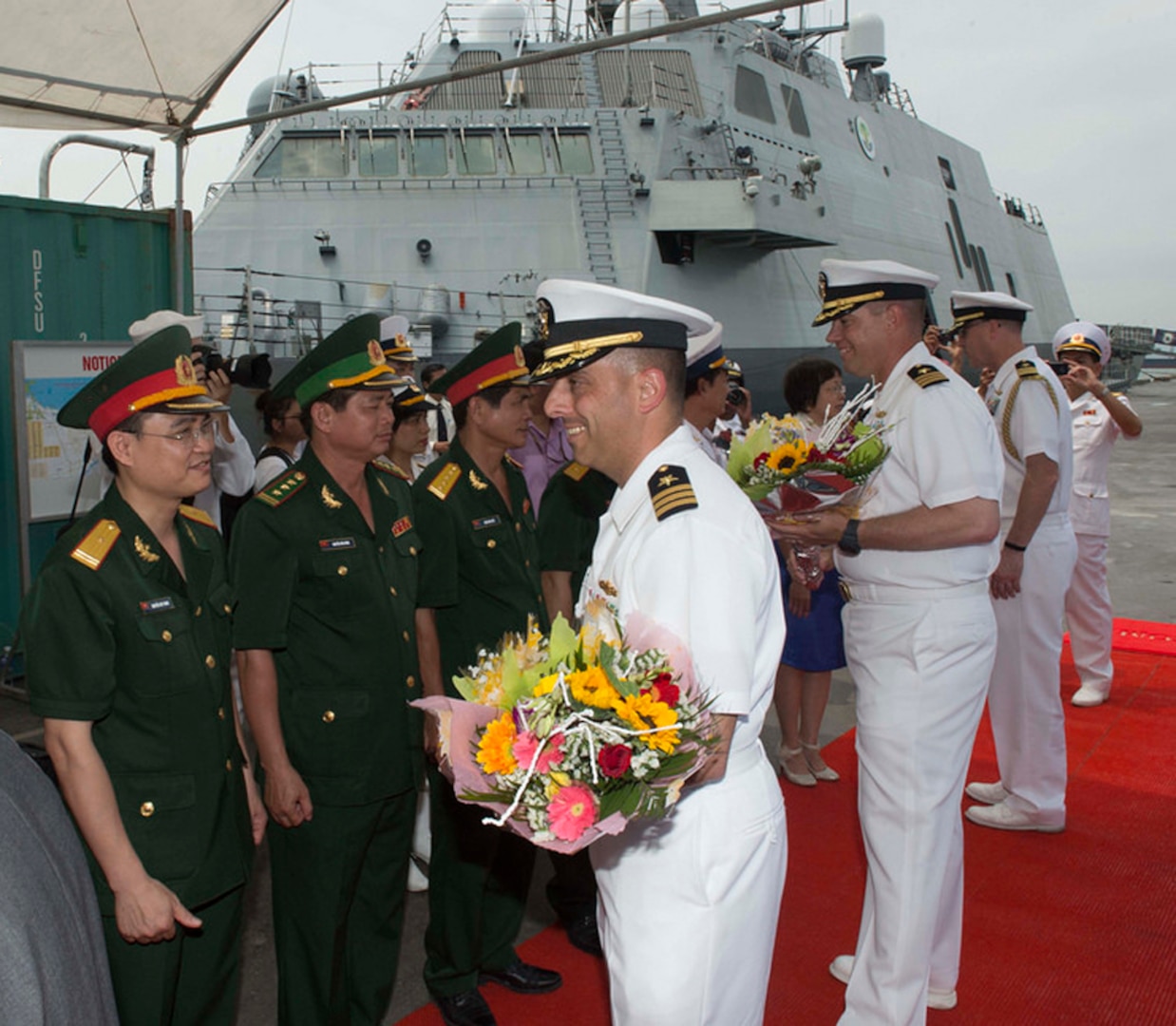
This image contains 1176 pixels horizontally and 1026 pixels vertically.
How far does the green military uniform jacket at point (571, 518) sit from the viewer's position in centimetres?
360

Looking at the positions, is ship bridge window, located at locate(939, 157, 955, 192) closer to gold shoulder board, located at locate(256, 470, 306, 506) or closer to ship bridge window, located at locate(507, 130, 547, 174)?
ship bridge window, located at locate(507, 130, 547, 174)

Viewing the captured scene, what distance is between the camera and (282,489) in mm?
2744

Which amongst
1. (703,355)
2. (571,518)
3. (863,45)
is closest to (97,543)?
(571,518)

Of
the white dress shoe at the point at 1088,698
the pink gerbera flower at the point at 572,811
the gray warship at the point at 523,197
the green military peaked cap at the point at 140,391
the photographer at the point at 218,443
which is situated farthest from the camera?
the gray warship at the point at 523,197

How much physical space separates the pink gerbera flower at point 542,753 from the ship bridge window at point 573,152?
14.4 meters

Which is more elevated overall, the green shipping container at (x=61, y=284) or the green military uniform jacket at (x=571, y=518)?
the green shipping container at (x=61, y=284)

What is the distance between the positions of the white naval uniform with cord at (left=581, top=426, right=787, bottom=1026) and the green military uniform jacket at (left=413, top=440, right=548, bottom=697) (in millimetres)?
1365

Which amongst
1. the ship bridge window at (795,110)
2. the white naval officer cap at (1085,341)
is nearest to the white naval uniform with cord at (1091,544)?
the white naval officer cap at (1085,341)


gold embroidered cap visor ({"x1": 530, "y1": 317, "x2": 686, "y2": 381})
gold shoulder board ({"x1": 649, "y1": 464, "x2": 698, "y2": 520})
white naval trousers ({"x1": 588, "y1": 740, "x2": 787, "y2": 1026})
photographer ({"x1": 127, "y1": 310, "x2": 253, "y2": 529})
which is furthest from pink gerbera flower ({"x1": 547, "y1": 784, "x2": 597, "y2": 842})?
photographer ({"x1": 127, "y1": 310, "x2": 253, "y2": 529})

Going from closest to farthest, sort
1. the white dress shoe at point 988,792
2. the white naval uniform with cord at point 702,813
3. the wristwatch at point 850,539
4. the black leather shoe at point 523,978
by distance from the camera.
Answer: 1. the white naval uniform with cord at point 702,813
2. the wristwatch at point 850,539
3. the black leather shoe at point 523,978
4. the white dress shoe at point 988,792

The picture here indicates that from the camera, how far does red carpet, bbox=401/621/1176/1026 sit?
3.14 meters

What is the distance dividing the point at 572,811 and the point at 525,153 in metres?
14.6

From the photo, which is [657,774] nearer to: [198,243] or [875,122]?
[198,243]

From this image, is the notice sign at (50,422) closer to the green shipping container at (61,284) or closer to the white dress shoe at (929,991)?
the green shipping container at (61,284)
